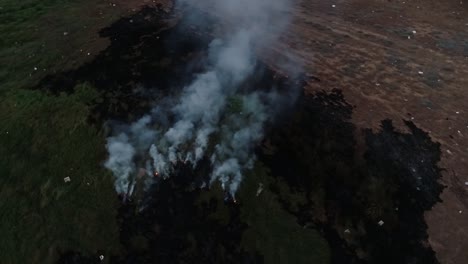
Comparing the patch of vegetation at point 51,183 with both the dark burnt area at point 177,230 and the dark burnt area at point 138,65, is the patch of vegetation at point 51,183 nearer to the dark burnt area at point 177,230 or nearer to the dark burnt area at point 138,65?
the dark burnt area at point 177,230

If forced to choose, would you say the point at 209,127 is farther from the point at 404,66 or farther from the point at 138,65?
the point at 404,66

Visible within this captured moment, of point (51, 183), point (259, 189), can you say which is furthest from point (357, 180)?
point (51, 183)

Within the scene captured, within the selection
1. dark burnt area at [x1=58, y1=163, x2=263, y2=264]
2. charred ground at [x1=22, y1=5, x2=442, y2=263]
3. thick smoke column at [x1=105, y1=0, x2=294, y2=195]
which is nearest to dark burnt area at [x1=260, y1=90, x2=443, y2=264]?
charred ground at [x1=22, y1=5, x2=442, y2=263]

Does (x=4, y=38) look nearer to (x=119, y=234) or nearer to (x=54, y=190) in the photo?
(x=54, y=190)

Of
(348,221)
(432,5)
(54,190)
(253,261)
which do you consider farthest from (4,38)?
(432,5)

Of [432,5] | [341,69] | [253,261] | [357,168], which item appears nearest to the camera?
[253,261]

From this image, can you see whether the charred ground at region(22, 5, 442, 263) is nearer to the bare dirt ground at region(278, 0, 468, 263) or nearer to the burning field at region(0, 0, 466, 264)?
the burning field at region(0, 0, 466, 264)

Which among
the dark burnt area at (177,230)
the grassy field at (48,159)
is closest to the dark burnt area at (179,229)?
the dark burnt area at (177,230)
